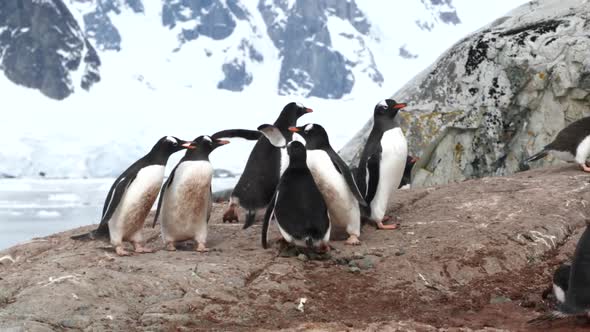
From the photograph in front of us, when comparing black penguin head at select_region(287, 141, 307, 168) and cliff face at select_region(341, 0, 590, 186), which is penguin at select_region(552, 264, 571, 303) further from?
cliff face at select_region(341, 0, 590, 186)

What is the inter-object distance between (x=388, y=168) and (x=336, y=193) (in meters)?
0.71

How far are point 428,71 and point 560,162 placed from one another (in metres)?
2.61

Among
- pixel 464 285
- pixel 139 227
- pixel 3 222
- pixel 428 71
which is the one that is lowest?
pixel 3 222

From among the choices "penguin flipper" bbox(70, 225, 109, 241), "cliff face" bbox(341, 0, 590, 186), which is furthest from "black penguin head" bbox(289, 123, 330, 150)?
"cliff face" bbox(341, 0, 590, 186)

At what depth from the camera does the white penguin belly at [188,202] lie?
20.0 ft

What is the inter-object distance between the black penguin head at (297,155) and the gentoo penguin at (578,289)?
2.30 m

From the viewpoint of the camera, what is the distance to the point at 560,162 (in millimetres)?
9508

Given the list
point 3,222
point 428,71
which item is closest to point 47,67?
point 3,222

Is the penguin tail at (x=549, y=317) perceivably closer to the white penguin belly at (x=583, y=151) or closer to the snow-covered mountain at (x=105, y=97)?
the white penguin belly at (x=583, y=151)

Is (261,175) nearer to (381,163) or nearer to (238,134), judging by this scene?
(238,134)

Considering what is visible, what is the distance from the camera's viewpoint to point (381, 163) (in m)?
6.72

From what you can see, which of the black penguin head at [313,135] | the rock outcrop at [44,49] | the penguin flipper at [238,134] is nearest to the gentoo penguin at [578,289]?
the black penguin head at [313,135]

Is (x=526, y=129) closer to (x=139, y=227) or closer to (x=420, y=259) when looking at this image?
(x=420, y=259)

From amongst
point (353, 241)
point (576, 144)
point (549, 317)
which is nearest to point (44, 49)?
point (576, 144)
